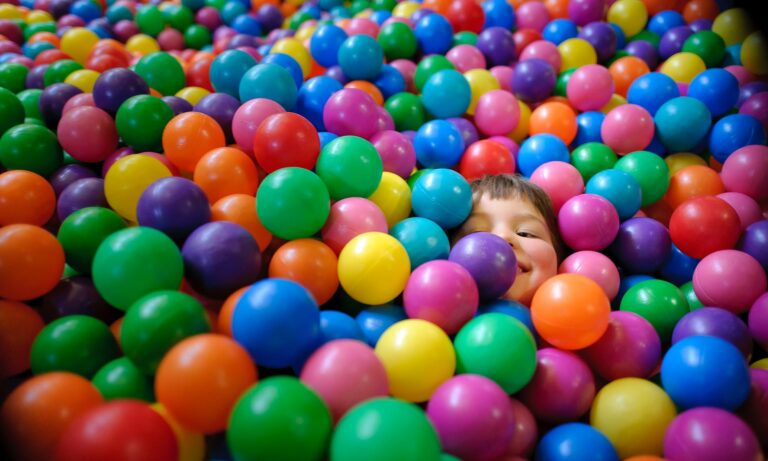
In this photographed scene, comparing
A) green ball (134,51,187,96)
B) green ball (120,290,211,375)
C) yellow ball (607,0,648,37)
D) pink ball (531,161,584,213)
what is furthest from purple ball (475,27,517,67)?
green ball (120,290,211,375)

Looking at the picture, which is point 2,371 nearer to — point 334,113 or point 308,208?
point 308,208

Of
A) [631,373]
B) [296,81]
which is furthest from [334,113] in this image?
[631,373]

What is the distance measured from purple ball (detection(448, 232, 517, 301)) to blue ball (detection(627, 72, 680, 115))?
2.80ft

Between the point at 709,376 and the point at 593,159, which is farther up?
the point at 593,159

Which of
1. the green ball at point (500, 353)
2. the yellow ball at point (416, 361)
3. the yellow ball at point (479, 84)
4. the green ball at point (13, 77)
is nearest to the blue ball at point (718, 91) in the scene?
the yellow ball at point (479, 84)

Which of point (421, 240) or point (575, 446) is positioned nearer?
A: point (575, 446)

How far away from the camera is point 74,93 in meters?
1.53

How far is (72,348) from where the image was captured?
0.96m

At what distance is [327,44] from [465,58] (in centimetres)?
46

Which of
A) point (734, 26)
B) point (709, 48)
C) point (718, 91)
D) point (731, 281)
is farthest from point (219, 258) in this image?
point (734, 26)

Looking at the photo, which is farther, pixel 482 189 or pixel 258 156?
Result: pixel 482 189

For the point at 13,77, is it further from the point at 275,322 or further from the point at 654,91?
Answer: the point at 654,91

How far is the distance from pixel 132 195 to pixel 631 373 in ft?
3.47

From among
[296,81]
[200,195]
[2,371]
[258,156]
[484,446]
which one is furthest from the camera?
[296,81]
